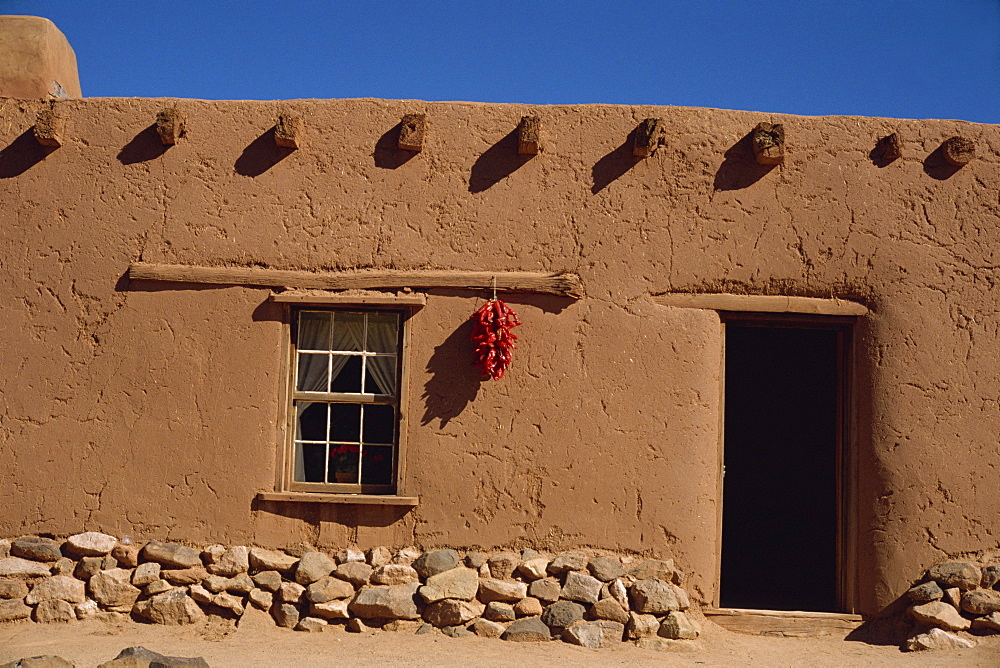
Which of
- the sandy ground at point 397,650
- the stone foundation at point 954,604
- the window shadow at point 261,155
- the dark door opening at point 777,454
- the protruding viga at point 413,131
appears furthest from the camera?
the dark door opening at point 777,454

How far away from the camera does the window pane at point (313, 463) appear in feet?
19.3

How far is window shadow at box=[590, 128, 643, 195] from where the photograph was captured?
5.95 meters

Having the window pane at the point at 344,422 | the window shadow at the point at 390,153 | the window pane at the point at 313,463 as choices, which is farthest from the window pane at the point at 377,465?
the window shadow at the point at 390,153

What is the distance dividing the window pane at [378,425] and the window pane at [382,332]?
1.35ft

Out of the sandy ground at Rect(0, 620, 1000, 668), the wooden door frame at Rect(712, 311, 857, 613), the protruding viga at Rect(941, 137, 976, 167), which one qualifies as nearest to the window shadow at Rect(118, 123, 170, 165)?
the sandy ground at Rect(0, 620, 1000, 668)

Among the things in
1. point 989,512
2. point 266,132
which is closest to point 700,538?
point 989,512

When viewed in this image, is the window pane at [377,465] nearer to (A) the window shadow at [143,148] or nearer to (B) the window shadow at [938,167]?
(A) the window shadow at [143,148]

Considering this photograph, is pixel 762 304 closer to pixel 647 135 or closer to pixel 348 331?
pixel 647 135

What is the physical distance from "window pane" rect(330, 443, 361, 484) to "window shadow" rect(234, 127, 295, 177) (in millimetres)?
2061

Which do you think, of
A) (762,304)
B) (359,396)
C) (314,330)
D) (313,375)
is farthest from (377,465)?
→ (762,304)

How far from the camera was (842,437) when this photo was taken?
5.96 m

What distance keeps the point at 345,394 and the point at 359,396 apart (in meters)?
0.10

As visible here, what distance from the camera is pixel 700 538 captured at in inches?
225

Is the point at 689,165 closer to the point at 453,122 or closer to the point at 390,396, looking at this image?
the point at 453,122
